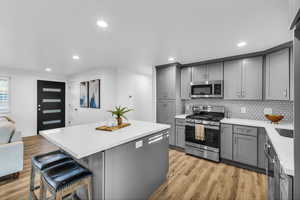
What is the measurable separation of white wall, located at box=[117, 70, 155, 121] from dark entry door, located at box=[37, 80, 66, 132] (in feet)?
10.1

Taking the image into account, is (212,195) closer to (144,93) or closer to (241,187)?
(241,187)

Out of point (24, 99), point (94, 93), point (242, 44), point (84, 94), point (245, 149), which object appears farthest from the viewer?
point (84, 94)

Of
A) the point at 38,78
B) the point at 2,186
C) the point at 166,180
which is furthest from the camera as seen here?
the point at 38,78

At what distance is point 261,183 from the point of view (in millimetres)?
2197

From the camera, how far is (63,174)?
126cm

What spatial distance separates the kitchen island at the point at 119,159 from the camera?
4.24ft

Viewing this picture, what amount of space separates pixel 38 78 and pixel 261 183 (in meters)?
7.14

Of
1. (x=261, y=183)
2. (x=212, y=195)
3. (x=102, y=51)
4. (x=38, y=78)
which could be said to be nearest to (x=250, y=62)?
(x=261, y=183)

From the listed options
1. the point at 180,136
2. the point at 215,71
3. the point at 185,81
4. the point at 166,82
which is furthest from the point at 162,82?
the point at 180,136

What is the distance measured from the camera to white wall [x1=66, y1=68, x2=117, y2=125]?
430 centimetres

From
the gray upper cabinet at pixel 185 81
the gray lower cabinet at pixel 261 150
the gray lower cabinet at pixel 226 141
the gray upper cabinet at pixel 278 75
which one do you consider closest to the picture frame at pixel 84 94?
the gray upper cabinet at pixel 185 81

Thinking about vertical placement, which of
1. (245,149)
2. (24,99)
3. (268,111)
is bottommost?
(245,149)

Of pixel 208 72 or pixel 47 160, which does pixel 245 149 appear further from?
pixel 47 160

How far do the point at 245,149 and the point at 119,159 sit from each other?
101 inches
